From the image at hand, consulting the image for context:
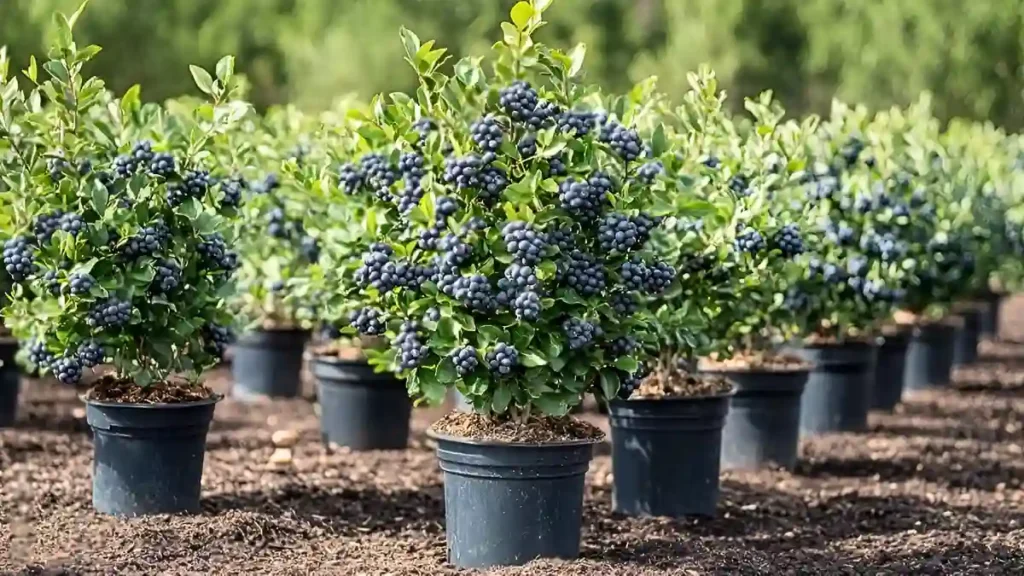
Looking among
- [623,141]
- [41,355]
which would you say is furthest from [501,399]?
[41,355]

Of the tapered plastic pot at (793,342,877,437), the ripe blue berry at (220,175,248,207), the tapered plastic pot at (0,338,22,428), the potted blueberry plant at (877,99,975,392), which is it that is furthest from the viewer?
the tapered plastic pot at (793,342,877,437)

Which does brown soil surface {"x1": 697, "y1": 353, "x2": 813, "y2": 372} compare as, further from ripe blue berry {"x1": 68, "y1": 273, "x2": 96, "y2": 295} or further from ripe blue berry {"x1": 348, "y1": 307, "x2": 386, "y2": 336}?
ripe blue berry {"x1": 68, "y1": 273, "x2": 96, "y2": 295}

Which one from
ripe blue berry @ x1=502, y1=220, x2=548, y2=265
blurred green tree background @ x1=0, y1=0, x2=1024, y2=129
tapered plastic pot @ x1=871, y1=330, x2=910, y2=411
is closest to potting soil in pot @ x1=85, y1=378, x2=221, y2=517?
Result: ripe blue berry @ x1=502, y1=220, x2=548, y2=265

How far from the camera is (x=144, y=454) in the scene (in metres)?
4.84

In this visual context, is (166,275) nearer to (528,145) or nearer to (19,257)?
(19,257)

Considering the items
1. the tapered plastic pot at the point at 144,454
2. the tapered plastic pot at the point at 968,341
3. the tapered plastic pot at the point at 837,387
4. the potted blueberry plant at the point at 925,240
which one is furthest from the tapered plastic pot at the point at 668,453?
the tapered plastic pot at the point at 968,341

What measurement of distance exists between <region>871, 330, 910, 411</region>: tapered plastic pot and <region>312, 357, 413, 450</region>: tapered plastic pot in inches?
128

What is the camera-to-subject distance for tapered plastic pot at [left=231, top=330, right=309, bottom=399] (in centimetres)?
824

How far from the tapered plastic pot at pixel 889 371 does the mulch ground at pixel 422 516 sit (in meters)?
0.85

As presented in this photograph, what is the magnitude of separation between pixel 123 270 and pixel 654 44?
17939 mm

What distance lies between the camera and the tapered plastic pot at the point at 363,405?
21.9ft

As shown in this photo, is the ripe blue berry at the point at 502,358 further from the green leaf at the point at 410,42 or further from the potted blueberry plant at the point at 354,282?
the green leaf at the point at 410,42

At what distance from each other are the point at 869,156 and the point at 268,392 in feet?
12.2

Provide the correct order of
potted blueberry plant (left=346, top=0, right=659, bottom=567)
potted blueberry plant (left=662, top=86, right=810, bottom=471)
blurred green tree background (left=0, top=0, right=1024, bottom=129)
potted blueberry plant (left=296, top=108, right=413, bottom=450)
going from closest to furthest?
potted blueberry plant (left=346, top=0, right=659, bottom=567) → potted blueberry plant (left=296, top=108, right=413, bottom=450) → potted blueberry plant (left=662, top=86, right=810, bottom=471) → blurred green tree background (left=0, top=0, right=1024, bottom=129)
